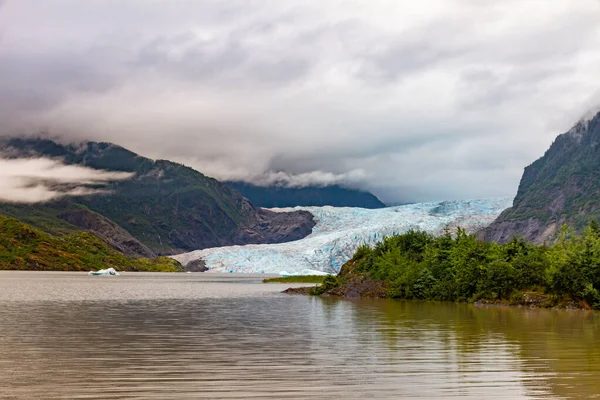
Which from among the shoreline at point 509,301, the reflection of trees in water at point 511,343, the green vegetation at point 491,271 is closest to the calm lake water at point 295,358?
the reflection of trees in water at point 511,343

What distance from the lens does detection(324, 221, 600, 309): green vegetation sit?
52688 mm

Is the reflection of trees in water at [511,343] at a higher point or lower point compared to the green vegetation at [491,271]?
lower

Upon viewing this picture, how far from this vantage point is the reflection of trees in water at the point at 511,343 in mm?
18203

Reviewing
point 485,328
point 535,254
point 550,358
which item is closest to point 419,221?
point 535,254

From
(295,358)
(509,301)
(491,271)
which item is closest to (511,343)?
(295,358)

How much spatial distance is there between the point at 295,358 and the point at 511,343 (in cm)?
998

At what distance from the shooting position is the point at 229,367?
19922mm

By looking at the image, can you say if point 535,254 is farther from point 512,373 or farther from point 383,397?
point 383,397

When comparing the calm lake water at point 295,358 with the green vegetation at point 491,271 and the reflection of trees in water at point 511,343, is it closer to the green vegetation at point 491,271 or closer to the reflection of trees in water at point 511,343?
the reflection of trees in water at point 511,343

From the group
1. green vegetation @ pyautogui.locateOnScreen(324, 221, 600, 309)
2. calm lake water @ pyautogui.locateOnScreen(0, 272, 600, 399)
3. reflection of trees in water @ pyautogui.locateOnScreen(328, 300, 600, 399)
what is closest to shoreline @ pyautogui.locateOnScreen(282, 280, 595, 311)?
green vegetation @ pyautogui.locateOnScreen(324, 221, 600, 309)

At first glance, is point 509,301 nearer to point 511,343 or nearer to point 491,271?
point 491,271

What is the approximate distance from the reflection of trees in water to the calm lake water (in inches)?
1.9

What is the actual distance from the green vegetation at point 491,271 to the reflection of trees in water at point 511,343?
728cm

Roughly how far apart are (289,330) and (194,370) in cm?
1345
